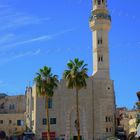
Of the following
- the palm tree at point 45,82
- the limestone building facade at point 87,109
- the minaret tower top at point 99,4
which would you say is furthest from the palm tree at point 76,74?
the minaret tower top at point 99,4

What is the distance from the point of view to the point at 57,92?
296ft

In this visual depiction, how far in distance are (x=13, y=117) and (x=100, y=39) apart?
30.5 meters

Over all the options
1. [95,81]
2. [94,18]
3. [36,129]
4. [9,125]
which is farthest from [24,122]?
[94,18]

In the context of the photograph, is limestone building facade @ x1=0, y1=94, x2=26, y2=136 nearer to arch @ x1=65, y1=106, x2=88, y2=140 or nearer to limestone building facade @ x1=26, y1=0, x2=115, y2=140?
limestone building facade @ x1=26, y1=0, x2=115, y2=140

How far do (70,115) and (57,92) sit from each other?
5.96m

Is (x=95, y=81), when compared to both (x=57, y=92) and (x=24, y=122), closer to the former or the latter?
(x=57, y=92)

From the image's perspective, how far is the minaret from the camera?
A: 91750mm

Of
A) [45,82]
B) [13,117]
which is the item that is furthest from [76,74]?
[13,117]

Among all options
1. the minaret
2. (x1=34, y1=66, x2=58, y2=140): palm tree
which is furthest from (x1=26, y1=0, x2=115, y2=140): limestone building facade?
(x1=34, y1=66, x2=58, y2=140): palm tree

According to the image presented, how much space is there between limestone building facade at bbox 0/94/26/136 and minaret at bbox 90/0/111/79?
24521mm

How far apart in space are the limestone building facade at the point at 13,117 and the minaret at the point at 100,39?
80.5 ft

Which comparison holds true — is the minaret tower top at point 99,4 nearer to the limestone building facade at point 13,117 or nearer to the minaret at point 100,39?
the minaret at point 100,39

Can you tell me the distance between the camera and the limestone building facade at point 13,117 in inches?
4031

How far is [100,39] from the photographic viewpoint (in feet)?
304
